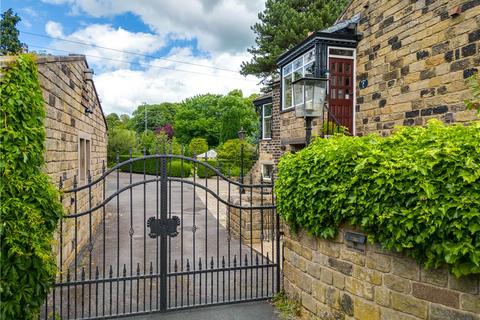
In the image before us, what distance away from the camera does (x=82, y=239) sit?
22.7 feet

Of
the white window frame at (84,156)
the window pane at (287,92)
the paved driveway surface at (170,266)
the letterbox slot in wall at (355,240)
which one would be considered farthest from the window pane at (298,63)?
the letterbox slot in wall at (355,240)

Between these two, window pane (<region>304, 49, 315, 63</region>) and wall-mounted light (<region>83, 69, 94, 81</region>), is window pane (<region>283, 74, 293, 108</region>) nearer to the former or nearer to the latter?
window pane (<region>304, 49, 315, 63</region>)

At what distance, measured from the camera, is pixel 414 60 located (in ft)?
22.5

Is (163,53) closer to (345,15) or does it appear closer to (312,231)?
(345,15)

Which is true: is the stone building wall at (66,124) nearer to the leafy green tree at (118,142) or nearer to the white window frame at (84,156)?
the white window frame at (84,156)

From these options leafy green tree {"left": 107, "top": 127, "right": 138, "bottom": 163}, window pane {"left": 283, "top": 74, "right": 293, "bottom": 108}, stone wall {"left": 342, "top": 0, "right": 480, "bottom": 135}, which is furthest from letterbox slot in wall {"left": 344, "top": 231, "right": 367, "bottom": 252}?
leafy green tree {"left": 107, "top": 127, "right": 138, "bottom": 163}

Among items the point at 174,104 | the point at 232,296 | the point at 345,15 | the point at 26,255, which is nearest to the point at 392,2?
the point at 345,15

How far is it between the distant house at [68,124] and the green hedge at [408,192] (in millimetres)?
2846

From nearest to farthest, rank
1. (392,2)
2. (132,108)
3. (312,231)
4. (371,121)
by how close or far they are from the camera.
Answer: (312,231) < (392,2) < (371,121) < (132,108)

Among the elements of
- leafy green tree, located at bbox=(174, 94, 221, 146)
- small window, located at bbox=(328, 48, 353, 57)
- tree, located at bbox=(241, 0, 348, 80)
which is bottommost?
small window, located at bbox=(328, 48, 353, 57)

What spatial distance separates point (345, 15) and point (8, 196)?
32.8 ft

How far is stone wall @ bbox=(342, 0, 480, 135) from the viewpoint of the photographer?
19.1ft

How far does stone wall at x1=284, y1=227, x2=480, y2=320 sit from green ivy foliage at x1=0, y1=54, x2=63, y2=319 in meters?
2.72

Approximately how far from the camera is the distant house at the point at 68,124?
14.8 feet
